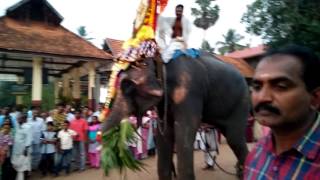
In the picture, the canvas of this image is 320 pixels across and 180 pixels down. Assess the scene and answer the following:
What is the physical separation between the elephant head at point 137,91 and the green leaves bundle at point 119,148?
0.15 meters

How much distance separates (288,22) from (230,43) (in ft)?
114

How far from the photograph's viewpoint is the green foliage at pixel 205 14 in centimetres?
3441

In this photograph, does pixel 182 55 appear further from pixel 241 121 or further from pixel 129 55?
pixel 241 121

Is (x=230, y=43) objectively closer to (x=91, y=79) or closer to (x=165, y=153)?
(x=91, y=79)

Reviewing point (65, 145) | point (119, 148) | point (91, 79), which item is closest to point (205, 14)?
point (91, 79)

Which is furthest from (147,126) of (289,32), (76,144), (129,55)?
(129,55)

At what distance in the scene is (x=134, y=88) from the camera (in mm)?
3826

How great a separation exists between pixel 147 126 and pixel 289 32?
Result: 4.43m

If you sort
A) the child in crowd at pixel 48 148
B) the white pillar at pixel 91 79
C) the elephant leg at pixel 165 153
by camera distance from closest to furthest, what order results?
→ the elephant leg at pixel 165 153
the child in crowd at pixel 48 148
the white pillar at pixel 91 79

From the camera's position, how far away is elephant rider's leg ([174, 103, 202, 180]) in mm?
3902

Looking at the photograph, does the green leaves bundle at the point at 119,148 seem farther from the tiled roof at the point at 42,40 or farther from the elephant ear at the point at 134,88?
the tiled roof at the point at 42,40

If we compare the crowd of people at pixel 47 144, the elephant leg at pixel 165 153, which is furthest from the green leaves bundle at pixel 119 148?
the crowd of people at pixel 47 144

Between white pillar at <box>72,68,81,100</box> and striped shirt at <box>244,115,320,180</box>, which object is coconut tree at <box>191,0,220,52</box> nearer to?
white pillar at <box>72,68,81,100</box>

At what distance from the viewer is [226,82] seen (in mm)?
4555
